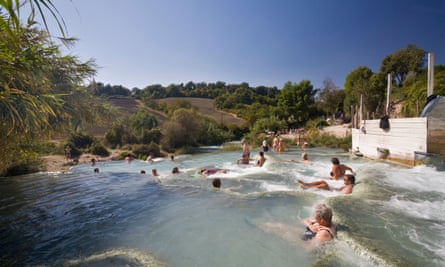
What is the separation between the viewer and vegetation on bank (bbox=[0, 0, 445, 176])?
3.02 m

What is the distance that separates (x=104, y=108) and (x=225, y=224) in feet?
22.7

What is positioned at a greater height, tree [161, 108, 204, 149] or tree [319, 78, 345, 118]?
tree [319, 78, 345, 118]

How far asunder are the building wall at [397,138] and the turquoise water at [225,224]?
109cm

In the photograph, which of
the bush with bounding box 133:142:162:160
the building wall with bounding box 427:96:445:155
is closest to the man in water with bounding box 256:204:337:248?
the building wall with bounding box 427:96:445:155

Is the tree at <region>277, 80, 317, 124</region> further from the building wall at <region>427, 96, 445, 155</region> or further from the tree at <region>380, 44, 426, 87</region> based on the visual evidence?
the building wall at <region>427, 96, 445, 155</region>

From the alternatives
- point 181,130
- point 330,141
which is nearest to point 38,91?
point 181,130

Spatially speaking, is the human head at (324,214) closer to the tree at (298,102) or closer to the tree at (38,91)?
the tree at (38,91)

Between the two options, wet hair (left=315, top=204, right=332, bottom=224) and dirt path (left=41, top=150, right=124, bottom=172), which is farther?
dirt path (left=41, top=150, right=124, bottom=172)

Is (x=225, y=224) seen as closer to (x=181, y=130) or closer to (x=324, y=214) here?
(x=324, y=214)

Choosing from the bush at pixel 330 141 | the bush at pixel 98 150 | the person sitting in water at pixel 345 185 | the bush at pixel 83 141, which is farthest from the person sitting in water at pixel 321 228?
the bush at pixel 83 141

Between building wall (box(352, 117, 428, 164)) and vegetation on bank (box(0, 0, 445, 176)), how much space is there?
7.78ft

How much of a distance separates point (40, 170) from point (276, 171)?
48.2 feet

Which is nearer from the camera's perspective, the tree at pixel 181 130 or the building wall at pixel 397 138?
the building wall at pixel 397 138

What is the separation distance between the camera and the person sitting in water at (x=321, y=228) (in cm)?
368
